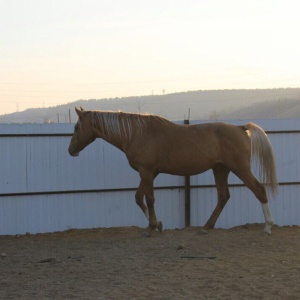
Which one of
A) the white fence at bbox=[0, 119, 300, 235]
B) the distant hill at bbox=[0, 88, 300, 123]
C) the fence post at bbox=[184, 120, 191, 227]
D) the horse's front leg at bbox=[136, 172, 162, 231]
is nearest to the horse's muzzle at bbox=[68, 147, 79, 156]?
the white fence at bbox=[0, 119, 300, 235]

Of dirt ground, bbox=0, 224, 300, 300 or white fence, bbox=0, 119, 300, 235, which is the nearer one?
dirt ground, bbox=0, 224, 300, 300

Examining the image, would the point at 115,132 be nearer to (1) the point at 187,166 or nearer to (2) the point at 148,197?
(2) the point at 148,197

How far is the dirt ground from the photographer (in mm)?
6117

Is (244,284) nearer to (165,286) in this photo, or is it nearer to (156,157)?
(165,286)

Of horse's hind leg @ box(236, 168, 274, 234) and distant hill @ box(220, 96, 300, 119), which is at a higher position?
distant hill @ box(220, 96, 300, 119)

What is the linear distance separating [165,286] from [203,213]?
4655 mm

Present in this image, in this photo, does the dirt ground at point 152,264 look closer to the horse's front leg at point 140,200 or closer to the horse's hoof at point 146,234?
the horse's hoof at point 146,234

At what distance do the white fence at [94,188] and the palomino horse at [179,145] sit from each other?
2.31 ft

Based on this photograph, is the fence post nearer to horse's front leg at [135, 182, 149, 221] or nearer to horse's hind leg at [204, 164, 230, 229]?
horse's hind leg at [204, 164, 230, 229]

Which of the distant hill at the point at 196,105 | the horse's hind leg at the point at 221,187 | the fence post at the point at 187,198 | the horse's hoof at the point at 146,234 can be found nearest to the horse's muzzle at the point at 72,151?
the horse's hoof at the point at 146,234

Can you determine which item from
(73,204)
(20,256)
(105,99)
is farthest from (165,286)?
(105,99)

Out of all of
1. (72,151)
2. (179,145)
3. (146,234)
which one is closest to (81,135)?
(72,151)

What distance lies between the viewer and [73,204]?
10367 millimetres

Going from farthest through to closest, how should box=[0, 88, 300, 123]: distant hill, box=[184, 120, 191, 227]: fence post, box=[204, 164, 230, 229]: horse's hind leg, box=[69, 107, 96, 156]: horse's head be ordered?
box=[0, 88, 300, 123]: distant hill → box=[184, 120, 191, 227]: fence post → box=[204, 164, 230, 229]: horse's hind leg → box=[69, 107, 96, 156]: horse's head
